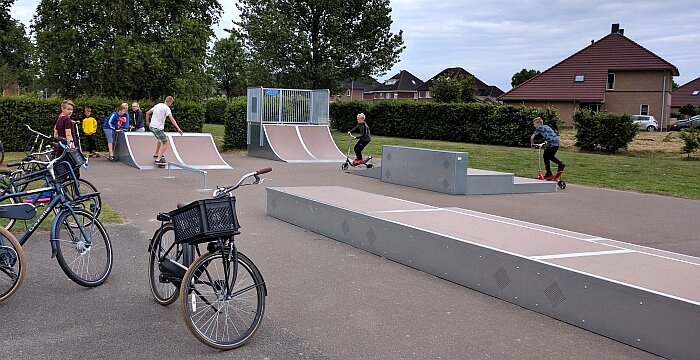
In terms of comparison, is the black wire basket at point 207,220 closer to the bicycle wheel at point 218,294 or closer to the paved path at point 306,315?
the bicycle wheel at point 218,294

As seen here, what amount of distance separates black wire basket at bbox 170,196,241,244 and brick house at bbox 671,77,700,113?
77350 mm

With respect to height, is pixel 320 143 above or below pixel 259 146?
above

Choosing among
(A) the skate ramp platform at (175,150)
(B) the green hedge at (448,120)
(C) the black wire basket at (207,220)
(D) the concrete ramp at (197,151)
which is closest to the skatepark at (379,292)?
(C) the black wire basket at (207,220)

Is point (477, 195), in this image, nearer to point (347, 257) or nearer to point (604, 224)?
point (604, 224)

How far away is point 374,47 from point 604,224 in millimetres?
30983

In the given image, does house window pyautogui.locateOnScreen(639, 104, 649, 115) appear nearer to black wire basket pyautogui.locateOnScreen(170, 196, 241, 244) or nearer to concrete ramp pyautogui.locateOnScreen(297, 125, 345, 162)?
concrete ramp pyautogui.locateOnScreen(297, 125, 345, 162)

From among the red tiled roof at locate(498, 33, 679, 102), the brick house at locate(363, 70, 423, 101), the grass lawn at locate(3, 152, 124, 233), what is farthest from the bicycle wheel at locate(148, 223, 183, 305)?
the brick house at locate(363, 70, 423, 101)

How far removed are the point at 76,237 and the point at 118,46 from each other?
→ 23.9 m

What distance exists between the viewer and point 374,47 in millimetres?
40031

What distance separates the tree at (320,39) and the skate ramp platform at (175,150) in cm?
1982

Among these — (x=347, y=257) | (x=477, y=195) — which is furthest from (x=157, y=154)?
(x=347, y=257)

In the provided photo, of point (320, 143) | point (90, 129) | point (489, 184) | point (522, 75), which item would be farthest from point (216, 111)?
point (522, 75)

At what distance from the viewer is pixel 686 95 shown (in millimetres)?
78125

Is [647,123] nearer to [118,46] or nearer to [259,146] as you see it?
[259,146]
